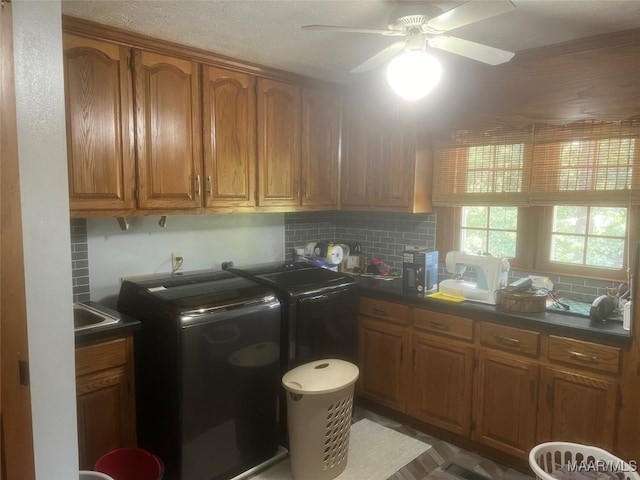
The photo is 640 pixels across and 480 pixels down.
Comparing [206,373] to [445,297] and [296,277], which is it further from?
[445,297]

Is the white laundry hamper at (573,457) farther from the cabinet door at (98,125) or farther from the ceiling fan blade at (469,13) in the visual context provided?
the cabinet door at (98,125)

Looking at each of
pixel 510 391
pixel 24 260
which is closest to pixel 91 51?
pixel 24 260

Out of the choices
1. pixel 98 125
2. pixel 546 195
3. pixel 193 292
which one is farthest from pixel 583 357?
pixel 98 125

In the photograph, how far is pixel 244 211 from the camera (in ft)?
9.18

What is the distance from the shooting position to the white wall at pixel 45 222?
44.7 inches

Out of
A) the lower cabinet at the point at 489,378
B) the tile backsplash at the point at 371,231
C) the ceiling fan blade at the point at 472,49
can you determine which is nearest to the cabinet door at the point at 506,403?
the lower cabinet at the point at 489,378

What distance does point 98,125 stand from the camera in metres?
2.17

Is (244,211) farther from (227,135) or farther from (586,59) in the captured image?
(586,59)

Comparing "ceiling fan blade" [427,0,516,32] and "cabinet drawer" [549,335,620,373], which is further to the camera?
"cabinet drawer" [549,335,620,373]

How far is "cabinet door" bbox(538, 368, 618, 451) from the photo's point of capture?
2113mm

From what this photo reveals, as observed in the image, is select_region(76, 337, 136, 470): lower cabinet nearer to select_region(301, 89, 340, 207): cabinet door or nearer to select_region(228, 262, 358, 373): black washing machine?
select_region(228, 262, 358, 373): black washing machine

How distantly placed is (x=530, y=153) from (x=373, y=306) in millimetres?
1350

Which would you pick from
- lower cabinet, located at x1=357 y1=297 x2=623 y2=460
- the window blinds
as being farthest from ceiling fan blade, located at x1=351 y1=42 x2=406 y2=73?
lower cabinet, located at x1=357 y1=297 x2=623 y2=460

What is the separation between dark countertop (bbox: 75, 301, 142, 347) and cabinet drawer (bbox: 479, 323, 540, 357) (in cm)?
183
